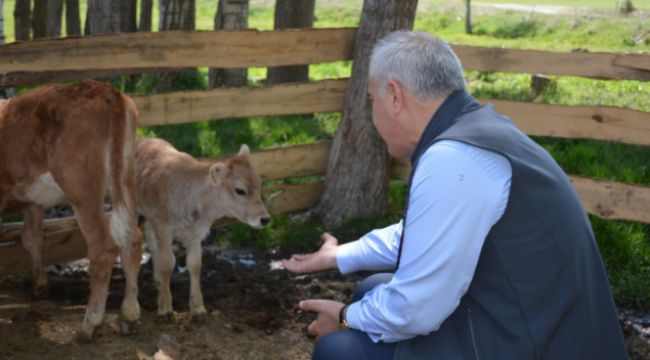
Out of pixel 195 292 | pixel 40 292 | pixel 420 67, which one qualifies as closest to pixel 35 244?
pixel 40 292

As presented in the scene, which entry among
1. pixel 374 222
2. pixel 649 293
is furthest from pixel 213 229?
pixel 649 293

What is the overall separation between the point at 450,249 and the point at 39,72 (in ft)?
14.6

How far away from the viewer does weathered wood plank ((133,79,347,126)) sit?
7363mm

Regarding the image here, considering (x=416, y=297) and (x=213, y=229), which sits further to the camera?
(x=213, y=229)

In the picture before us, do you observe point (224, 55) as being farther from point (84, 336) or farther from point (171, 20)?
point (171, 20)

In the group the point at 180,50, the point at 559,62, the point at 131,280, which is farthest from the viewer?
the point at 559,62

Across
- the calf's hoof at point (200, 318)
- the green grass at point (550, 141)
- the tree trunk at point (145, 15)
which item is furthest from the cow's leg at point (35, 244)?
the tree trunk at point (145, 15)

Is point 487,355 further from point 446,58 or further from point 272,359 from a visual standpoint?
point 272,359

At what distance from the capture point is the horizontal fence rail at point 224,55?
6676 millimetres

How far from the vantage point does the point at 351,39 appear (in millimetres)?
8414

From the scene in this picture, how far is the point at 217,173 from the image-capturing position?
22.1ft

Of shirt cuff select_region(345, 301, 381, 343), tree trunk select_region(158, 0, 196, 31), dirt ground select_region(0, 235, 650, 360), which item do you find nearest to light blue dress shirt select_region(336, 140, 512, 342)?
shirt cuff select_region(345, 301, 381, 343)

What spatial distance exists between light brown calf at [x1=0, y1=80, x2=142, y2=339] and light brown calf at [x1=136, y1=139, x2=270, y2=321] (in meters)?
0.46

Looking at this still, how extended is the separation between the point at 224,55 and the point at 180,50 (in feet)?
1.44
